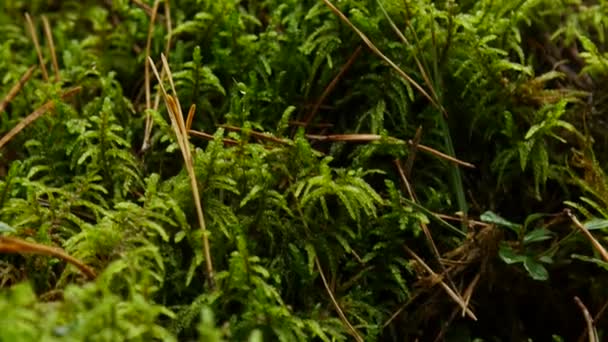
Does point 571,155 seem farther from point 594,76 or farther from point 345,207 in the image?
point 345,207

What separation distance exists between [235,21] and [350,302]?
0.76m

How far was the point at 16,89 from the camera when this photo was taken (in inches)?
70.8

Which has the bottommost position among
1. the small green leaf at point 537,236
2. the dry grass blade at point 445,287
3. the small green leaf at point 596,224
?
the dry grass blade at point 445,287

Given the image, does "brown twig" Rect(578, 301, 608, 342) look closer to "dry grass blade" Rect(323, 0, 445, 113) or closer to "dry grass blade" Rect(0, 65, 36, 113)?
"dry grass blade" Rect(323, 0, 445, 113)

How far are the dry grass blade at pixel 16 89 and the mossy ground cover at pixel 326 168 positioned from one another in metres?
0.01

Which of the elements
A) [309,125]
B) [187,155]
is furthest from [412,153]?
[187,155]

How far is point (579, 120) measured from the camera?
177cm

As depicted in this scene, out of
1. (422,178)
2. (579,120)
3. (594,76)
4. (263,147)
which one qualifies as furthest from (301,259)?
(594,76)

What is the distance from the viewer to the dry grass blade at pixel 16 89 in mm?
1763

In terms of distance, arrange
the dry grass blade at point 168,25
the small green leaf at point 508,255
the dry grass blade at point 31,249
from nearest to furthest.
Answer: the dry grass blade at point 31,249
the small green leaf at point 508,255
the dry grass blade at point 168,25

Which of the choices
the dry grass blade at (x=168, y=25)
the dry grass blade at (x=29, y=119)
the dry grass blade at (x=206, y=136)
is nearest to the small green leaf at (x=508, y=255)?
the dry grass blade at (x=206, y=136)

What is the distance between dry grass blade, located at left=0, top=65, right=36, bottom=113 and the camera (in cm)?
176

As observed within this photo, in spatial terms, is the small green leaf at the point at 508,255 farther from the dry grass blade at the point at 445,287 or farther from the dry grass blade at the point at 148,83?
the dry grass blade at the point at 148,83

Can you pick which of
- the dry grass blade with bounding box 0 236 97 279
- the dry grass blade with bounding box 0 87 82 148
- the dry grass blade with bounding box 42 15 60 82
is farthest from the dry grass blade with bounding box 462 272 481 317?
the dry grass blade with bounding box 42 15 60 82
